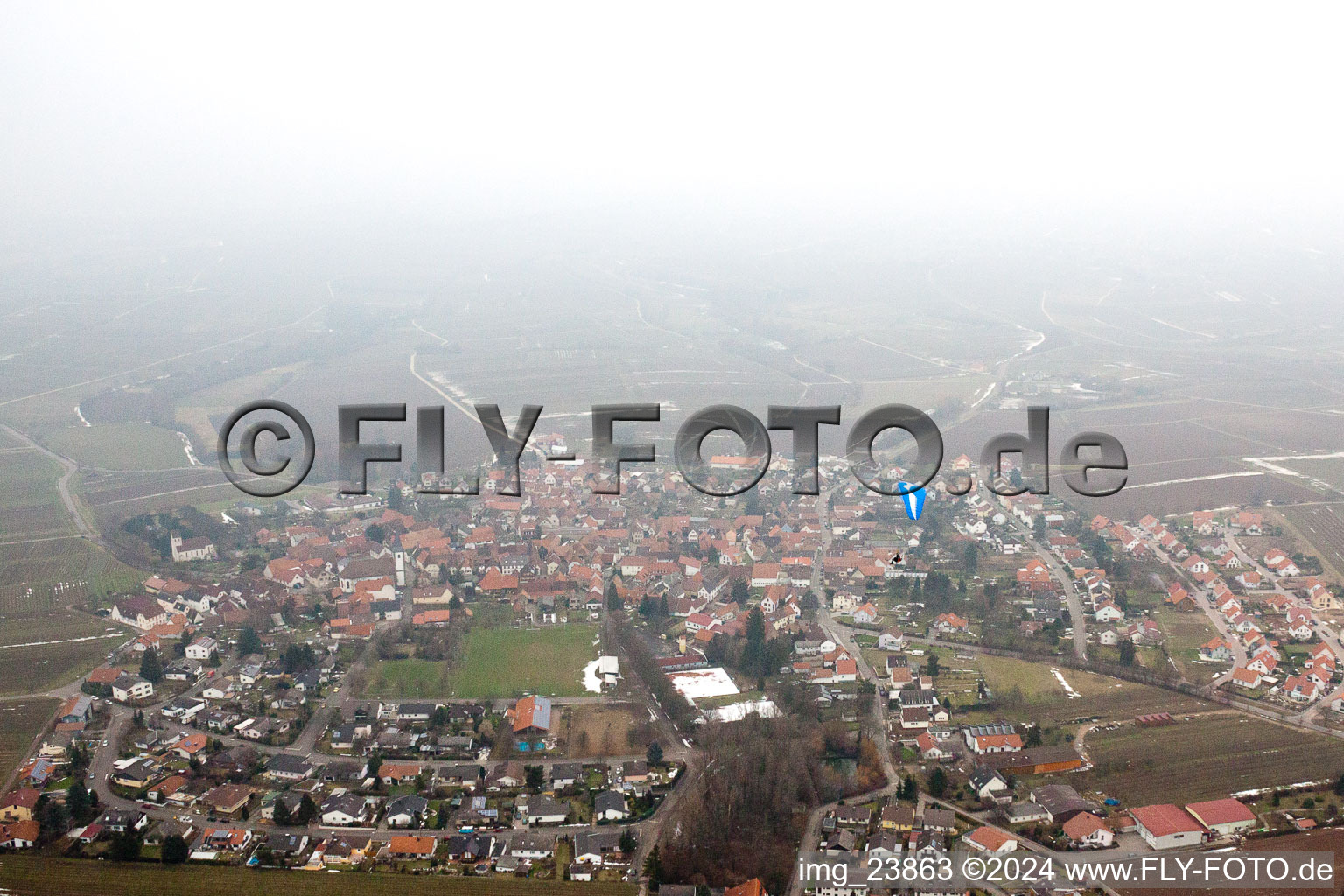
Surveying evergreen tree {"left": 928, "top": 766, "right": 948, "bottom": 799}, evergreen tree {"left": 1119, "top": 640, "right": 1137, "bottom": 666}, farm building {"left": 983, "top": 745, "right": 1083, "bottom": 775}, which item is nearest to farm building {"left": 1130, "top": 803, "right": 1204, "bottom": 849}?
farm building {"left": 983, "top": 745, "right": 1083, "bottom": 775}

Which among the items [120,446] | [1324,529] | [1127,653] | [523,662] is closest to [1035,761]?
[1127,653]

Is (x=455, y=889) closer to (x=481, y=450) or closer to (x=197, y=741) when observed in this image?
(x=197, y=741)

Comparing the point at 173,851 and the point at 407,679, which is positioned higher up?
the point at 407,679

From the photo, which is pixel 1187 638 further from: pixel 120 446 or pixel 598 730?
pixel 120 446

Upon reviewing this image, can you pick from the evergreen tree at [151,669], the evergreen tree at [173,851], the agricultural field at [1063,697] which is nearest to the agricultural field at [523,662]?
the evergreen tree at [151,669]

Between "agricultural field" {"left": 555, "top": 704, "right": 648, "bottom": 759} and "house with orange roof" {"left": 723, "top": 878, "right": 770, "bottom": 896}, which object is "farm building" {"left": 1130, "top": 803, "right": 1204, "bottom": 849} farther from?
"agricultural field" {"left": 555, "top": 704, "right": 648, "bottom": 759}

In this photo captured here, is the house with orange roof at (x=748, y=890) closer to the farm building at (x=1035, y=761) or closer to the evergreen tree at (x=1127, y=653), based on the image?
the farm building at (x=1035, y=761)
